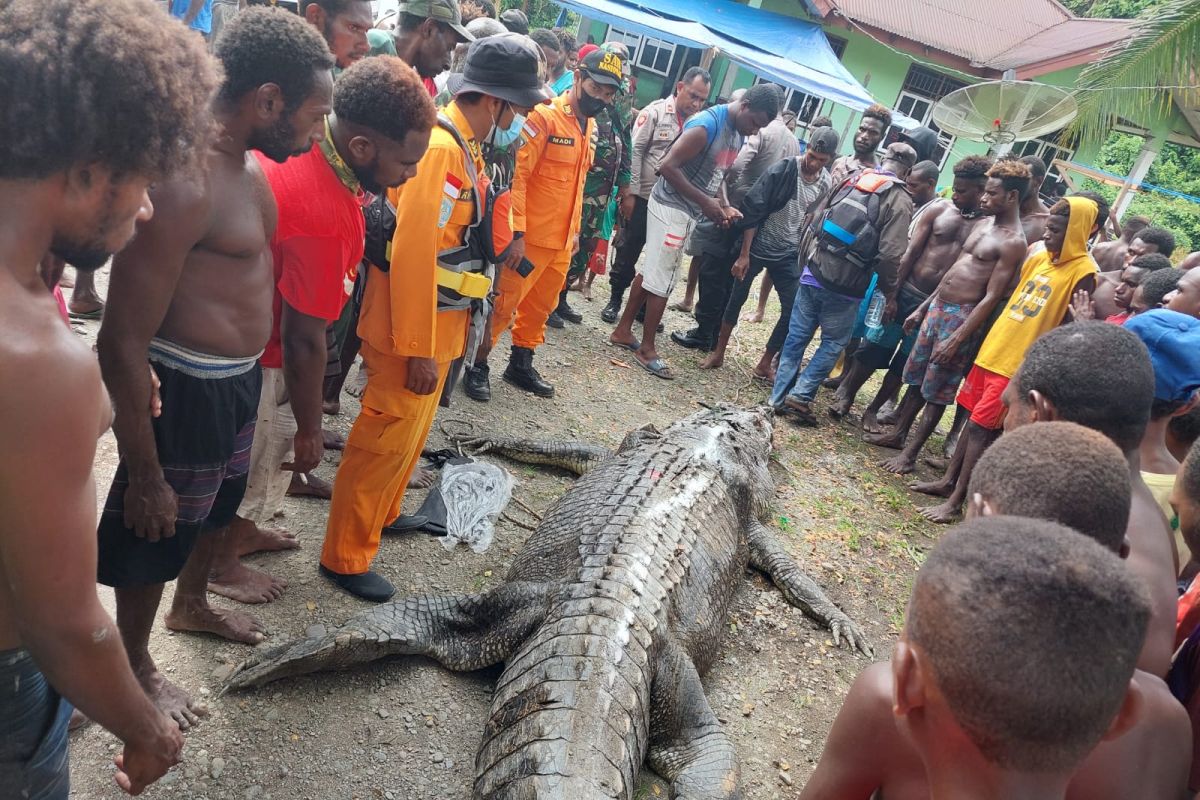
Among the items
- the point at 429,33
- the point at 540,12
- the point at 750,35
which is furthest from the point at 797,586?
the point at 540,12

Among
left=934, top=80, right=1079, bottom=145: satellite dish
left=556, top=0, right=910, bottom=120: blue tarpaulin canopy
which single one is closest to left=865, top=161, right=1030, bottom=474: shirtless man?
left=934, top=80, right=1079, bottom=145: satellite dish

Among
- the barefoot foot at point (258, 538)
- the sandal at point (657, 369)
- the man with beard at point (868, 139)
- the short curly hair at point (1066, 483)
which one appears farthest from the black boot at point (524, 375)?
the short curly hair at point (1066, 483)

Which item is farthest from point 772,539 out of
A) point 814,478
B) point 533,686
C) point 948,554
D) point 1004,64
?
point 1004,64

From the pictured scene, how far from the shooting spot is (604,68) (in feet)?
15.0

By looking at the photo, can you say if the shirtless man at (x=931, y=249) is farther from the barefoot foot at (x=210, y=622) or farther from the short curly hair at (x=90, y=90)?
the short curly hair at (x=90, y=90)

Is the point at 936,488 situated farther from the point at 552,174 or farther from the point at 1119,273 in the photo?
the point at 552,174

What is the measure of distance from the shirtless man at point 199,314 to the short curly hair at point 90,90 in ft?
2.04

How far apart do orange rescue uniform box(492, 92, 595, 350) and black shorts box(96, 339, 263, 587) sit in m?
A: 2.51

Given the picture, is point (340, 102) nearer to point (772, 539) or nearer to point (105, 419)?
point (105, 419)

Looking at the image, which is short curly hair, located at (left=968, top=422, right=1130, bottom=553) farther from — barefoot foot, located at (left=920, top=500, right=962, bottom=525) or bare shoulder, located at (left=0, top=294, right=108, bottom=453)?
barefoot foot, located at (left=920, top=500, right=962, bottom=525)

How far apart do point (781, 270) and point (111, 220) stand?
5.83 metres

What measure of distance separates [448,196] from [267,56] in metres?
0.79

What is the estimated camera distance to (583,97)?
15.2 ft

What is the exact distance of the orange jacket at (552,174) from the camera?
4.52m
